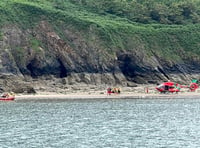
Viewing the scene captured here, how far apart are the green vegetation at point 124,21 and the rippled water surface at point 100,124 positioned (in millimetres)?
24966

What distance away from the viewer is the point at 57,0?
14625cm

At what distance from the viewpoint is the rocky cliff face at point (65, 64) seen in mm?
112375

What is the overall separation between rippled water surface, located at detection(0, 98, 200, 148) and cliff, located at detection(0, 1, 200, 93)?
510 inches

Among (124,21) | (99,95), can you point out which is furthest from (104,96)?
(124,21)

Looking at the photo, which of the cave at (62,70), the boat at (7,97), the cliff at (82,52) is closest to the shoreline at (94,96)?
the boat at (7,97)

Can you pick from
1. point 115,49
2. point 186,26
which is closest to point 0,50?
point 115,49

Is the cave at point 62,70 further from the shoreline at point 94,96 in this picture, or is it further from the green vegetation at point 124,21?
the shoreline at point 94,96

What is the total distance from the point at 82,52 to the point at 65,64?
16.7 feet

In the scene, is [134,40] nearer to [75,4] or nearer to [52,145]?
[75,4]

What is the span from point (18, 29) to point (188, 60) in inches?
1288

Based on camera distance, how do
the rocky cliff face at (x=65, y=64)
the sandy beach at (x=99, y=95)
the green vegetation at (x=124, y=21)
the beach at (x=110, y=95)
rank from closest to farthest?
the sandy beach at (x=99, y=95), the beach at (x=110, y=95), the rocky cliff face at (x=65, y=64), the green vegetation at (x=124, y=21)

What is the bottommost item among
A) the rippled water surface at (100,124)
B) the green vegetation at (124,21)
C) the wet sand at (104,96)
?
the rippled water surface at (100,124)

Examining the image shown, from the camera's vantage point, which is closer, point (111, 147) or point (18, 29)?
point (111, 147)

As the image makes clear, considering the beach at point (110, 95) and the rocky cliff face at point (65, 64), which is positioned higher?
the rocky cliff face at point (65, 64)
